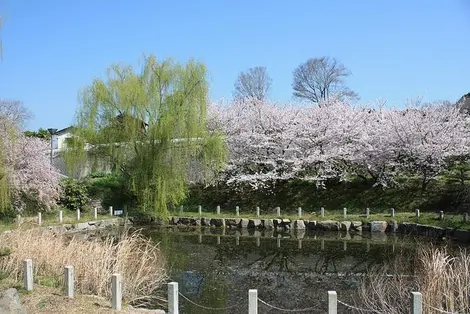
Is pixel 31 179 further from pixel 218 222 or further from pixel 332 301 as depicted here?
pixel 332 301

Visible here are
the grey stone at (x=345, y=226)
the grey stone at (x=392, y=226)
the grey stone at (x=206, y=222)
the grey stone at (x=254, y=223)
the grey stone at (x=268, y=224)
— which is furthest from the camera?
the grey stone at (x=206, y=222)

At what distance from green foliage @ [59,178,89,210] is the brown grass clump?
12.5m

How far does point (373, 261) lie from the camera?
12.1m

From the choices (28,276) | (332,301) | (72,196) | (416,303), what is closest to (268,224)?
(72,196)

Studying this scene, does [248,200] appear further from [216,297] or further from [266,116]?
[216,297]

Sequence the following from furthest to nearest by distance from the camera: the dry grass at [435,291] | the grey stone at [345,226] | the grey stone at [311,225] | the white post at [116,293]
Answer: the grey stone at [311,225]
the grey stone at [345,226]
the white post at [116,293]
the dry grass at [435,291]

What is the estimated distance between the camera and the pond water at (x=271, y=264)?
8.58m

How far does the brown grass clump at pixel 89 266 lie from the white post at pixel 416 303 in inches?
159

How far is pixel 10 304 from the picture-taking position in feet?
18.9

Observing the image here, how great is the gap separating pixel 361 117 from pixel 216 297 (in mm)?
16967

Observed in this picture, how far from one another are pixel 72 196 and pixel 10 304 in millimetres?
15993

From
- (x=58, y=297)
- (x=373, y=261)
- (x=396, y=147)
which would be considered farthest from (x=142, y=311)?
(x=396, y=147)

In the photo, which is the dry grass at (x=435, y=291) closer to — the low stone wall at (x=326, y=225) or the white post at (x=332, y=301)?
the white post at (x=332, y=301)

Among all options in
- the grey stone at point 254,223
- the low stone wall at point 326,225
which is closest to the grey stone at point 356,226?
the low stone wall at point 326,225
